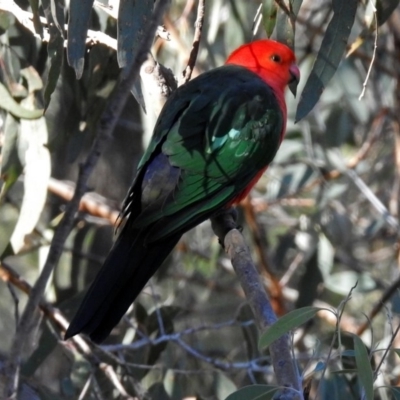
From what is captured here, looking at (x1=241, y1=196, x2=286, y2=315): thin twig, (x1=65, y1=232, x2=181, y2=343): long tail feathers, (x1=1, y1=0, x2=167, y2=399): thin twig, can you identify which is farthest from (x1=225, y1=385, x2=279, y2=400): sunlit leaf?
(x1=241, y1=196, x2=286, y2=315): thin twig

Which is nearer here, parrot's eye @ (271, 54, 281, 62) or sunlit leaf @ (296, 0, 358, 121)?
sunlit leaf @ (296, 0, 358, 121)

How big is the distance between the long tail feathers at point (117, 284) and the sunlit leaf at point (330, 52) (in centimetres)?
60

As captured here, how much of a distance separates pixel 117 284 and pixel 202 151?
2.04 ft

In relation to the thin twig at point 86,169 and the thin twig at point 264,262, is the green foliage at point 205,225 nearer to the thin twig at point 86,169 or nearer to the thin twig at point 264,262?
the thin twig at point 264,262

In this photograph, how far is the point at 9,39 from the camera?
3367 millimetres

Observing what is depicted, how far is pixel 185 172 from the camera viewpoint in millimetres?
2924

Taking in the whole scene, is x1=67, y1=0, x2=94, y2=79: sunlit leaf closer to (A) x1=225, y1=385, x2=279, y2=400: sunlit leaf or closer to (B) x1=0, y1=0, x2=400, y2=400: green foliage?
(B) x1=0, y1=0, x2=400, y2=400: green foliage

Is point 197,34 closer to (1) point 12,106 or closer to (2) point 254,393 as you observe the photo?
(1) point 12,106

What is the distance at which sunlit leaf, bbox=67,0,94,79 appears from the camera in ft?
7.81

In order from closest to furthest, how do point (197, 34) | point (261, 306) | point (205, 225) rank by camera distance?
point (261, 306) → point (197, 34) → point (205, 225)

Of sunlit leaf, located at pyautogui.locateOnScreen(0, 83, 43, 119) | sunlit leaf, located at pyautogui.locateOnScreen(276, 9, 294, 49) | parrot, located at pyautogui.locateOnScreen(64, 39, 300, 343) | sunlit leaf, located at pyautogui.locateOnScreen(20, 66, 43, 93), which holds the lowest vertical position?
parrot, located at pyautogui.locateOnScreen(64, 39, 300, 343)

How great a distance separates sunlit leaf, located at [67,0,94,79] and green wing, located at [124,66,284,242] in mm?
559

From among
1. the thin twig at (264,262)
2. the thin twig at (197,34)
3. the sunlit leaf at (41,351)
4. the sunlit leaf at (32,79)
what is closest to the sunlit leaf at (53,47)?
the thin twig at (197,34)

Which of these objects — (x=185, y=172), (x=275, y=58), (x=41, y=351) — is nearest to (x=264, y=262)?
(x=275, y=58)
